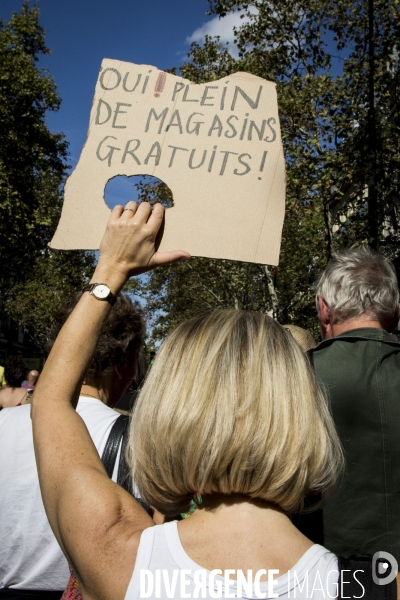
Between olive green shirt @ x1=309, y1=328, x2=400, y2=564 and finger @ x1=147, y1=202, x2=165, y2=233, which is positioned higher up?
finger @ x1=147, y1=202, x2=165, y2=233

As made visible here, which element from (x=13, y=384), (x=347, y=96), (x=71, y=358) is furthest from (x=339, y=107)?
(x=71, y=358)

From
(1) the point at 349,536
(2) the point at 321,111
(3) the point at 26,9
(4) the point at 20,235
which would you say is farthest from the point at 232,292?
(1) the point at 349,536

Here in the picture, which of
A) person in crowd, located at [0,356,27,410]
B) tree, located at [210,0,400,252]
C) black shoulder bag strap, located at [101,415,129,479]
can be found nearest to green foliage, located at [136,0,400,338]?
tree, located at [210,0,400,252]

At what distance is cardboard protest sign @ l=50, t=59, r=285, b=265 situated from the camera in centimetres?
152

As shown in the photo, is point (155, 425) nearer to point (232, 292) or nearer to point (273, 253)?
point (273, 253)

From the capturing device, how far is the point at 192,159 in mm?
1562

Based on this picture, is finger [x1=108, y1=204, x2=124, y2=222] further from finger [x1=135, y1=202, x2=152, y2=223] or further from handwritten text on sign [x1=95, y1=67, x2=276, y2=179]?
handwritten text on sign [x1=95, y1=67, x2=276, y2=179]

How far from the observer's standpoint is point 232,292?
20922 mm

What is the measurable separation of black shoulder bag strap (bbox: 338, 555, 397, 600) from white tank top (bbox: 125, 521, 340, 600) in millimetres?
13

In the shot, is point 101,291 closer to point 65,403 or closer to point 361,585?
point 65,403

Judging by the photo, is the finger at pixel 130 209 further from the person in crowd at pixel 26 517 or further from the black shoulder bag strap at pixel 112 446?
the black shoulder bag strap at pixel 112 446

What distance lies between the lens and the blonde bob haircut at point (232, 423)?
1.05m

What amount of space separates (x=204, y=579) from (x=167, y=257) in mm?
703

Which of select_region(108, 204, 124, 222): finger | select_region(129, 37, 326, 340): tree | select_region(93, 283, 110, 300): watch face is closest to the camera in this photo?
select_region(93, 283, 110, 300): watch face
